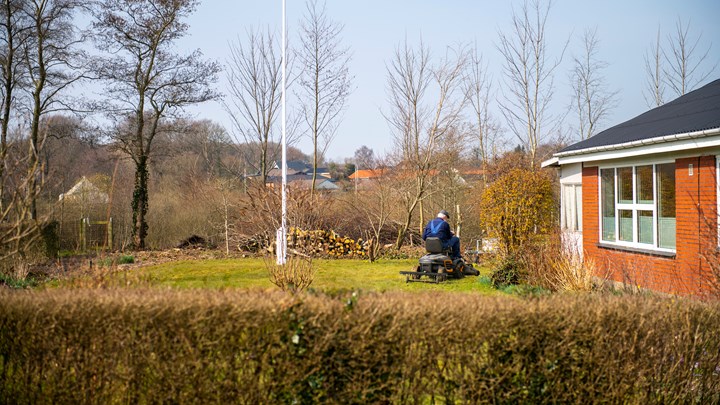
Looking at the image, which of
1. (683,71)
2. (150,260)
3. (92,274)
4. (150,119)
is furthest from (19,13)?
(683,71)

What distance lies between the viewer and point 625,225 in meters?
11.8

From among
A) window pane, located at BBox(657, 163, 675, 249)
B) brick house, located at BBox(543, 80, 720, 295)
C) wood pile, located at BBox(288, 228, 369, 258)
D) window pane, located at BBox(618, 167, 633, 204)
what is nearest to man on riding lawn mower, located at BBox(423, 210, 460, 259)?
brick house, located at BBox(543, 80, 720, 295)

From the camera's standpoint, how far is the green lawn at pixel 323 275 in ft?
41.1

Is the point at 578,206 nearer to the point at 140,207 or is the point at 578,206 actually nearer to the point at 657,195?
the point at 657,195

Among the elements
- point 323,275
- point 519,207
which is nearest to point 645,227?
point 519,207

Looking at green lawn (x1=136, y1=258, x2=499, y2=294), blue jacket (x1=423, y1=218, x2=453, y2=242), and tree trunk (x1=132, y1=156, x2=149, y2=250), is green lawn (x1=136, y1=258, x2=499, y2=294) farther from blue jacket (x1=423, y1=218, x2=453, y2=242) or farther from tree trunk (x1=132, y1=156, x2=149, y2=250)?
tree trunk (x1=132, y1=156, x2=149, y2=250)

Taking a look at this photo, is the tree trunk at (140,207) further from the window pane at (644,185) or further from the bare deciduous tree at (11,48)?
the window pane at (644,185)

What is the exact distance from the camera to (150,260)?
60.5 ft

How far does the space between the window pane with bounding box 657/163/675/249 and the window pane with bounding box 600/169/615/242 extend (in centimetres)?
149

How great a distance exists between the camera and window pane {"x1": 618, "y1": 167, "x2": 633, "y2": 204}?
38.3 feet

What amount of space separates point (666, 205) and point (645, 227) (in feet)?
2.52

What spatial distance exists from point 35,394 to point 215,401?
1.38 metres

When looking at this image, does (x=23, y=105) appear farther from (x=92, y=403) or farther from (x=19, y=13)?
(x=92, y=403)

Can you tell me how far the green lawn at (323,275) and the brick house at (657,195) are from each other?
8.85ft
